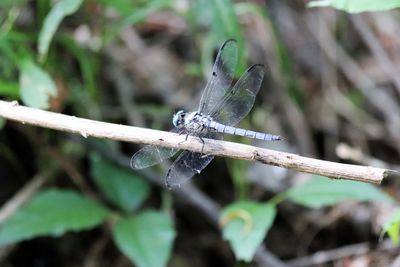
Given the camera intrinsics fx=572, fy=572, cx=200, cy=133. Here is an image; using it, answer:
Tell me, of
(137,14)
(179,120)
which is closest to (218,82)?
(179,120)

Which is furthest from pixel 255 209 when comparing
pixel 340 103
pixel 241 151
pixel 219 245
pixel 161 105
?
pixel 340 103

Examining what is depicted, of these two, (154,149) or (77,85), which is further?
(77,85)

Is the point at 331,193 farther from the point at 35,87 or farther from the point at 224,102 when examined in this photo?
the point at 35,87

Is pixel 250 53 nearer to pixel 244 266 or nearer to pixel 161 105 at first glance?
pixel 161 105

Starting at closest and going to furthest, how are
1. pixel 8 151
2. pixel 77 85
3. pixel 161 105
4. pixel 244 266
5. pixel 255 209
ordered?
pixel 255 209, pixel 244 266, pixel 8 151, pixel 77 85, pixel 161 105

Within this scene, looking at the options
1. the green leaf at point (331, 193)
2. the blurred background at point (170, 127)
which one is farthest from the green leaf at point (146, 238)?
the green leaf at point (331, 193)

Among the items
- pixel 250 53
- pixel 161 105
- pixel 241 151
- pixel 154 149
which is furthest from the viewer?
pixel 250 53

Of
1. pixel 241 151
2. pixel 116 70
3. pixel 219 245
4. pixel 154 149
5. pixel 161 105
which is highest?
pixel 241 151
